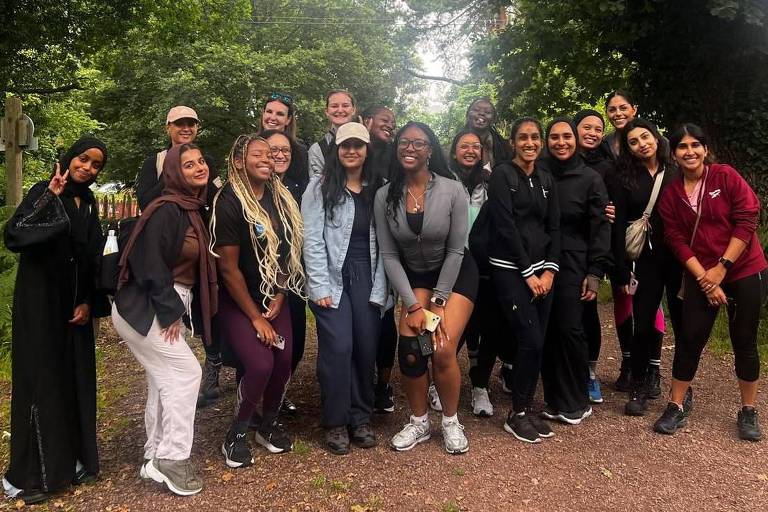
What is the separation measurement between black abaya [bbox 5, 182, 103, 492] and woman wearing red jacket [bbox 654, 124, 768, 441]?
13.0 ft

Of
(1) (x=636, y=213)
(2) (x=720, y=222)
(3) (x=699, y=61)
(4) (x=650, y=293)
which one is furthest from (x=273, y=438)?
(3) (x=699, y=61)

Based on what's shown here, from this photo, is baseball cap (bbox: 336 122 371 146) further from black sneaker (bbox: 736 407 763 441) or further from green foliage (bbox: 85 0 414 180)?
green foliage (bbox: 85 0 414 180)

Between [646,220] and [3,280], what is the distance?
7.00 m

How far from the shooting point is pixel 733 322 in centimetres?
426

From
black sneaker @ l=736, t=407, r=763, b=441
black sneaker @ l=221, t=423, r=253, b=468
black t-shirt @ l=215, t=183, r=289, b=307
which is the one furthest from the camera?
black sneaker @ l=736, t=407, r=763, b=441

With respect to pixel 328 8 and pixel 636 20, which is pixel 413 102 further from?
pixel 636 20

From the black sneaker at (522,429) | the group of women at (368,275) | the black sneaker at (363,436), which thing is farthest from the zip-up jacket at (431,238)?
the black sneaker at (522,429)

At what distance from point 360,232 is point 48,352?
2.03 metres

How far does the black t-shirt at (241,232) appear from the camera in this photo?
3689mm

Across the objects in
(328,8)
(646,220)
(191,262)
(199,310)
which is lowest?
(199,310)

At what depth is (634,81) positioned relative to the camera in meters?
8.10

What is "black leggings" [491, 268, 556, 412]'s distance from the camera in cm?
417

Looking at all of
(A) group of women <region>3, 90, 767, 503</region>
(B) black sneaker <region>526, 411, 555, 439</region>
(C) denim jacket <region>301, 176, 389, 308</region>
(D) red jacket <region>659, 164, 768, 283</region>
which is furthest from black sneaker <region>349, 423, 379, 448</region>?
(D) red jacket <region>659, 164, 768, 283</region>

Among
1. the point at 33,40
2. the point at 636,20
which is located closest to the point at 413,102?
the point at 33,40
